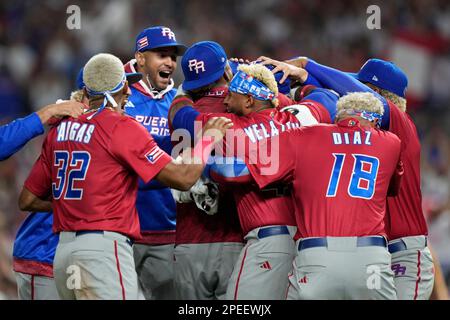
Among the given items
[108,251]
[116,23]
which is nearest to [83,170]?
[108,251]

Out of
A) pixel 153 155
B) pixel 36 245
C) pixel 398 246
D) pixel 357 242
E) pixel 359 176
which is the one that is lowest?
pixel 398 246

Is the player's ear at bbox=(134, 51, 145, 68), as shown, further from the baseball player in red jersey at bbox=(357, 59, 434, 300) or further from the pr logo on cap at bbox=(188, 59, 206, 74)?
the baseball player in red jersey at bbox=(357, 59, 434, 300)

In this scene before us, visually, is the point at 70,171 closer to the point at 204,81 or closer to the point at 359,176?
the point at 204,81

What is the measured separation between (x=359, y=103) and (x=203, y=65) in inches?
43.4

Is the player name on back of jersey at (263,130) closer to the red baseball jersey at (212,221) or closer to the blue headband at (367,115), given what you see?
the blue headband at (367,115)

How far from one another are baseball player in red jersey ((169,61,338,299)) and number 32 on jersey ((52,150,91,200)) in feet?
2.97

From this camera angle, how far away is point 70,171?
512 centimetres

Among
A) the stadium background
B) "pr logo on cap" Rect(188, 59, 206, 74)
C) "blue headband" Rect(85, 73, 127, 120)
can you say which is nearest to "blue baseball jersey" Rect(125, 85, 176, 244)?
"pr logo on cap" Rect(188, 59, 206, 74)

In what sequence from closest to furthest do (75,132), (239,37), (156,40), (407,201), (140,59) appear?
(75,132) → (407,201) → (156,40) → (140,59) → (239,37)

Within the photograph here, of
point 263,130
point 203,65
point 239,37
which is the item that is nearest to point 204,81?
point 203,65

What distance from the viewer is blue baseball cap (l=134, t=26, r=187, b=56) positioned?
6.70 m

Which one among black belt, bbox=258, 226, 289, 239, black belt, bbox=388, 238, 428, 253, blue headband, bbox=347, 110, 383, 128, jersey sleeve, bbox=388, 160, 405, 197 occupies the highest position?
blue headband, bbox=347, 110, 383, 128

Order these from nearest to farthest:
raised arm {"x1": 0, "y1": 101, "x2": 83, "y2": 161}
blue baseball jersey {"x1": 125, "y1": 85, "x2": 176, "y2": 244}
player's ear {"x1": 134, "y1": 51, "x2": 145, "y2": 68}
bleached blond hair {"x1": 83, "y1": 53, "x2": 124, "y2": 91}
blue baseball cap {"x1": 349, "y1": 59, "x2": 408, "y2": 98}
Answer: bleached blond hair {"x1": 83, "y1": 53, "x2": 124, "y2": 91}
raised arm {"x1": 0, "y1": 101, "x2": 83, "y2": 161}
blue baseball cap {"x1": 349, "y1": 59, "x2": 408, "y2": 98}
blue baseball jersey {"x1": 125, "y1": 85, "x2": 176, "y2": 244}
player's ear {"x1": 134, "y1": 51, "x2": 145, "y2": 68}
